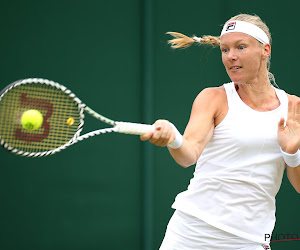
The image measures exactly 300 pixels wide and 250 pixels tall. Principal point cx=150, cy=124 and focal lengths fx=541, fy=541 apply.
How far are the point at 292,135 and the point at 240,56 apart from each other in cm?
39

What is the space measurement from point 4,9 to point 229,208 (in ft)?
6.19

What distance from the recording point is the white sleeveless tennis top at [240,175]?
7.11 feet

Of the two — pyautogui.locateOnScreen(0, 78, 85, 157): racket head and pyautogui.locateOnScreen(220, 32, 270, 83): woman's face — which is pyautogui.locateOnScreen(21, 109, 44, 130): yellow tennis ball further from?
pyautogui.locateOnScreen(220, 32, 270, 83): woman's face

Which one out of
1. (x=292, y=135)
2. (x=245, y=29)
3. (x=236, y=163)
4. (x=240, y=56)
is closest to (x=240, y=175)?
(x=236, y=163)

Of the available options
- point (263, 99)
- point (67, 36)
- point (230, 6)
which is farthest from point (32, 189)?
point (230, 6)

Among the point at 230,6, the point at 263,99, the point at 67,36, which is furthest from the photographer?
the point at 230,6

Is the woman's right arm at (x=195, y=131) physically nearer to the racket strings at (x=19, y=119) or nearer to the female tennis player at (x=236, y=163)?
the female tennis player at (x=236, y=163)

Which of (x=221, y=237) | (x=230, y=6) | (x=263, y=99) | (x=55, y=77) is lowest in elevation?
(x=221, y=237)

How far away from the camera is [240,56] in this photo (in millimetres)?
2217

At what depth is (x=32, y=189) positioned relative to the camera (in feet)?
10.8

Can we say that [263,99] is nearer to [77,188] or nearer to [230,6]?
[77,188]

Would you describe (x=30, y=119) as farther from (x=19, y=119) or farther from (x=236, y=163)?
(x=236, y=163)

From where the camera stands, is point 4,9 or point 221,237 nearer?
point 221,237

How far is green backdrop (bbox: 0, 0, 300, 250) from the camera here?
129 inches
